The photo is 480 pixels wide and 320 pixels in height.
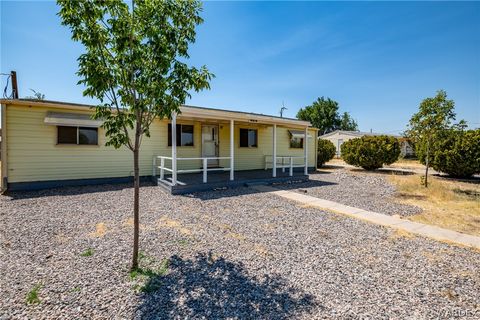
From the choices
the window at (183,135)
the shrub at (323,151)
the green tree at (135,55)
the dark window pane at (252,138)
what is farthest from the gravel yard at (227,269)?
the shrub at (323,151)

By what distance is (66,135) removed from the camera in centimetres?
885

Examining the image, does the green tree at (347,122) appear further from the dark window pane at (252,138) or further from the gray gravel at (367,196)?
the gray gravel at (367,196)

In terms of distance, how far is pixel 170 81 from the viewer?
304cm

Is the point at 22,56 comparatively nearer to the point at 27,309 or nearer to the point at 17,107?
the point at 17,107

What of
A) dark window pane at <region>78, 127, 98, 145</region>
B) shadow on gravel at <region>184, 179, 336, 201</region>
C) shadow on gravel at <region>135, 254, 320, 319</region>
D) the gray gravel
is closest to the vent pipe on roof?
dark window pane at <region>78, 127, 98, 145</region>

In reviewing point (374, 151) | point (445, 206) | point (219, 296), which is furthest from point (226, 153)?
point (374, 151)

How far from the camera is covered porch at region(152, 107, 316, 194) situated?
29.0 feet

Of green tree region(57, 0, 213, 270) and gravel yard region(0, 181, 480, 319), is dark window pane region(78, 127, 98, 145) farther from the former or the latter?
green tree region(57, 0, 213, 270)

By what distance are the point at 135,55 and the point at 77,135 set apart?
26.7 ft

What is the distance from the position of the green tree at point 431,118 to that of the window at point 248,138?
764 cm

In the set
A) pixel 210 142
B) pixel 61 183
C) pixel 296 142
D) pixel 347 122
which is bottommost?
pixel 61 183

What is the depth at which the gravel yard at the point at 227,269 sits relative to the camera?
8.01 ft

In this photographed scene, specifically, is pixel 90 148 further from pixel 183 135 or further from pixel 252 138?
pixel 252 138

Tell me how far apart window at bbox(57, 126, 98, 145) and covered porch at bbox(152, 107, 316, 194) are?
8.29 feet
